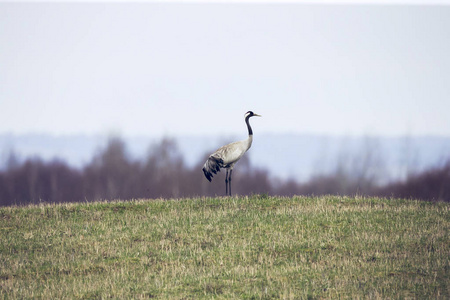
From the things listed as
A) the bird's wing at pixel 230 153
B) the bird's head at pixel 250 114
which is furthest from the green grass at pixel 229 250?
the bird's head at pixel 250 114

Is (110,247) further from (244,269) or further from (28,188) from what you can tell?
(28,188)

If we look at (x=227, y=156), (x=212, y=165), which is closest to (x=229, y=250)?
(x=227, y=156)

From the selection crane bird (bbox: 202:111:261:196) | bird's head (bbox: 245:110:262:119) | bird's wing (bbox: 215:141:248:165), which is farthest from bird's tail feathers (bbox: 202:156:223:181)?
bird's head (bbox: 245:110:262:119)

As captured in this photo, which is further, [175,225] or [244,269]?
[175,225]

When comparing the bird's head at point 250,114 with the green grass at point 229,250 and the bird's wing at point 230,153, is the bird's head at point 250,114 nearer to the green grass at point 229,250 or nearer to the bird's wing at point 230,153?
the bird's wing at point 230,153

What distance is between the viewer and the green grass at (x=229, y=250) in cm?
1134

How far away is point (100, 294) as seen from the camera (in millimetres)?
11234

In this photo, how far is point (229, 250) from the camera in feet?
45.9

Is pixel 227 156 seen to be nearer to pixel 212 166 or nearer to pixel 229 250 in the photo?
pixel 212 166

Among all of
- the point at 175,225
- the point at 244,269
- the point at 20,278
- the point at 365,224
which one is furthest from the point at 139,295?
the point at 365,224

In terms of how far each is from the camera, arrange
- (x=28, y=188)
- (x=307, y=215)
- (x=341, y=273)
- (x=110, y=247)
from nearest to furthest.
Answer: (x=341, y=273) < (x=110, y=247) < (x=307, y=215) < (x=28, y=188)

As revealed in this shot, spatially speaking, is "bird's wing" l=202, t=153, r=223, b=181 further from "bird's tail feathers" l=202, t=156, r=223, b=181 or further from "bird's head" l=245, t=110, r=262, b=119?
"bird's head" l=245, t=110, r=262, b=119

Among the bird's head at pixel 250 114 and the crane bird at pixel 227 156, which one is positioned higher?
the bird's head at pixel 250 114

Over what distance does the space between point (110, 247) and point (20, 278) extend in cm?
269
